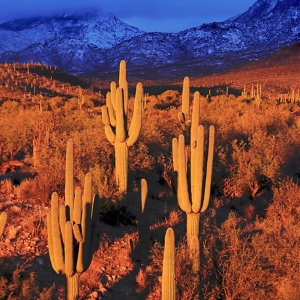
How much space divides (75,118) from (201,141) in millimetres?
14717

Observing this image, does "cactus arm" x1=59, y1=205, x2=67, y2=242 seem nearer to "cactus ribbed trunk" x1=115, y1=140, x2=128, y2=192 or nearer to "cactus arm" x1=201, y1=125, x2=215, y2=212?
"cactus arm" x1=201, y1=125, x2=215, y2=212

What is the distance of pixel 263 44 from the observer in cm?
12138

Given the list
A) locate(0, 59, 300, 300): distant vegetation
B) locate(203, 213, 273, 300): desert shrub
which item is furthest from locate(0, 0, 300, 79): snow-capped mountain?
locate(203, 213, 273, 300): desert shrub

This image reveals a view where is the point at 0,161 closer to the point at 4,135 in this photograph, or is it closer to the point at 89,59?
the point at 4,135

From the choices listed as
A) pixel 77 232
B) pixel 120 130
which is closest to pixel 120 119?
pixel 120 130

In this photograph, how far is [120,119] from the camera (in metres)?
12.7

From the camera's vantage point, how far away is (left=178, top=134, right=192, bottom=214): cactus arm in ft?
32.3

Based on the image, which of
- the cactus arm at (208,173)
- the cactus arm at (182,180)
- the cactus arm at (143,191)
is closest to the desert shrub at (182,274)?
the cactus arm at (182,180)

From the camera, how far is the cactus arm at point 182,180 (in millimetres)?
9836

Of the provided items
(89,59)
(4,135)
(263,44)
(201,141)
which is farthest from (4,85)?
(263,44)

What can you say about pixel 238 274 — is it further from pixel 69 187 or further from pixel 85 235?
pixel 69 187

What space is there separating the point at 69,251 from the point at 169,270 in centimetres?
174

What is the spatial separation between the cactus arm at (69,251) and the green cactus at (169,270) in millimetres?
1574

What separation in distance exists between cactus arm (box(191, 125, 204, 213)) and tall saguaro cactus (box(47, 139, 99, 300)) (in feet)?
8.74
